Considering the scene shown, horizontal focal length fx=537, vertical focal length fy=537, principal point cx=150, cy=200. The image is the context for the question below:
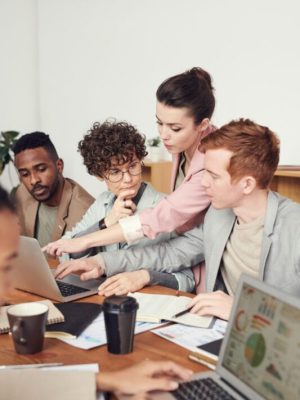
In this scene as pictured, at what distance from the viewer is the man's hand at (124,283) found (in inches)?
66.0

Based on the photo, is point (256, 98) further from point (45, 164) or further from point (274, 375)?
point (274, 375)

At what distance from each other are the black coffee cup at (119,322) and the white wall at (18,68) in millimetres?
3882

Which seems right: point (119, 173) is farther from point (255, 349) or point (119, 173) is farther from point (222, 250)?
point (255, 349)

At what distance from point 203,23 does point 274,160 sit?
102 inches

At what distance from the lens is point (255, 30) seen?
11.8 feet

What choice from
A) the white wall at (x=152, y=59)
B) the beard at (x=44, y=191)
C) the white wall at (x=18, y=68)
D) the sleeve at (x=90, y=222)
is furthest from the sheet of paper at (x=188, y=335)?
the white wall at (x=18, y=68)

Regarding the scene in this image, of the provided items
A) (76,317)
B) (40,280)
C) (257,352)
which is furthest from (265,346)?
(40,280)

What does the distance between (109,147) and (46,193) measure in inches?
32.8

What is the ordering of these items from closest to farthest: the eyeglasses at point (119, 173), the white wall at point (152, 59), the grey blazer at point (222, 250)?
the grey blazer at point (222, 250), the eyeglasses at point (119, 173), the white wall at point (152, 59)

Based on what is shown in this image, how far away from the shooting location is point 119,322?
48.3 inches

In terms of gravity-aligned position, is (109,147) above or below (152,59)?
below

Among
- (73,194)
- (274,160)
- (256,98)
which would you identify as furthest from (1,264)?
(256,98)

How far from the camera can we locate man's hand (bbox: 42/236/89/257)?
6.33ft

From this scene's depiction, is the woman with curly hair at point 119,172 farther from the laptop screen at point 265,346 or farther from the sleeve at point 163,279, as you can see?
the laptop screen at point 265,346
